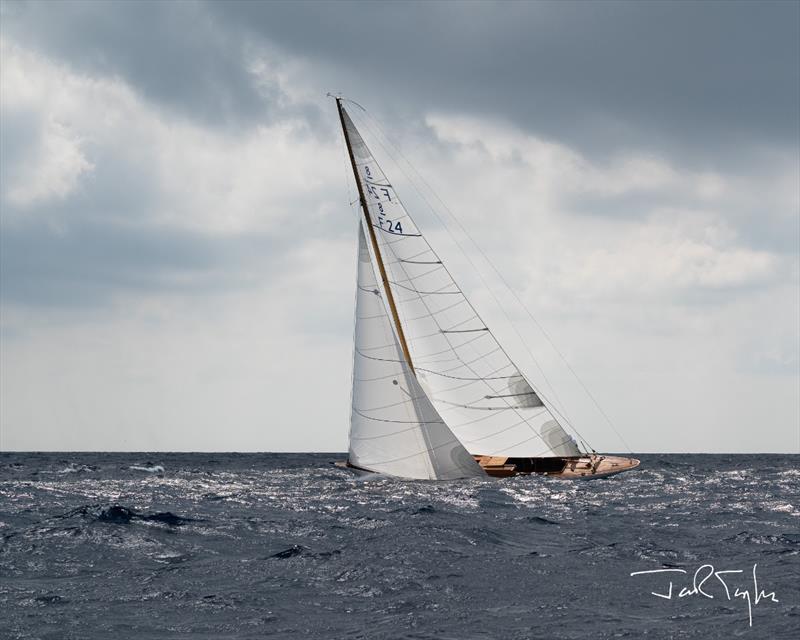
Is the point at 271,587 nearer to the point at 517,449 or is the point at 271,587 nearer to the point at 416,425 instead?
the point at 416,425

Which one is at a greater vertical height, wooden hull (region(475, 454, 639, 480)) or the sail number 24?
the sail number 24

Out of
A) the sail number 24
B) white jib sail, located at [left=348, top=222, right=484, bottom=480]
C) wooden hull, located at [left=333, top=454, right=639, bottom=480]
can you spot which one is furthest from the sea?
the sail number 24

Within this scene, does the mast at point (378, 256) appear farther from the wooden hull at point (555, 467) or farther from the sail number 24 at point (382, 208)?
the wooden hull at point (555, 467)

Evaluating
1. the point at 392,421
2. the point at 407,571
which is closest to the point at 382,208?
the point at 392,421

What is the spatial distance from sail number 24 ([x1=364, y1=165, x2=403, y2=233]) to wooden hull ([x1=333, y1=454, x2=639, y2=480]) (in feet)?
31.1

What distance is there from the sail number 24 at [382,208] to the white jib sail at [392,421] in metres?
5.07

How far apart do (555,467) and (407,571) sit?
21.3 metres

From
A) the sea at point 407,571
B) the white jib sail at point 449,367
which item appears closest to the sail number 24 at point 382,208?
the white jib sail at point 449,367

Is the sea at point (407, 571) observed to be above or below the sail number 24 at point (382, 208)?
below

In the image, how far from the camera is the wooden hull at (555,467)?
3325 centimetres

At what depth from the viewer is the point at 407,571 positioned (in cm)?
1429

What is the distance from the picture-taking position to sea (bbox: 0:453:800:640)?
10969mm

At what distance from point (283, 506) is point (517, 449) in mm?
11974

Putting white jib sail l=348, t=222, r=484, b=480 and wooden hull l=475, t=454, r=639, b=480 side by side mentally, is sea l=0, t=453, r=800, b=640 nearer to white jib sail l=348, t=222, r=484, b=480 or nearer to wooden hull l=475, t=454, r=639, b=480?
white jib sail l=348, t=222, r=484, b=480
